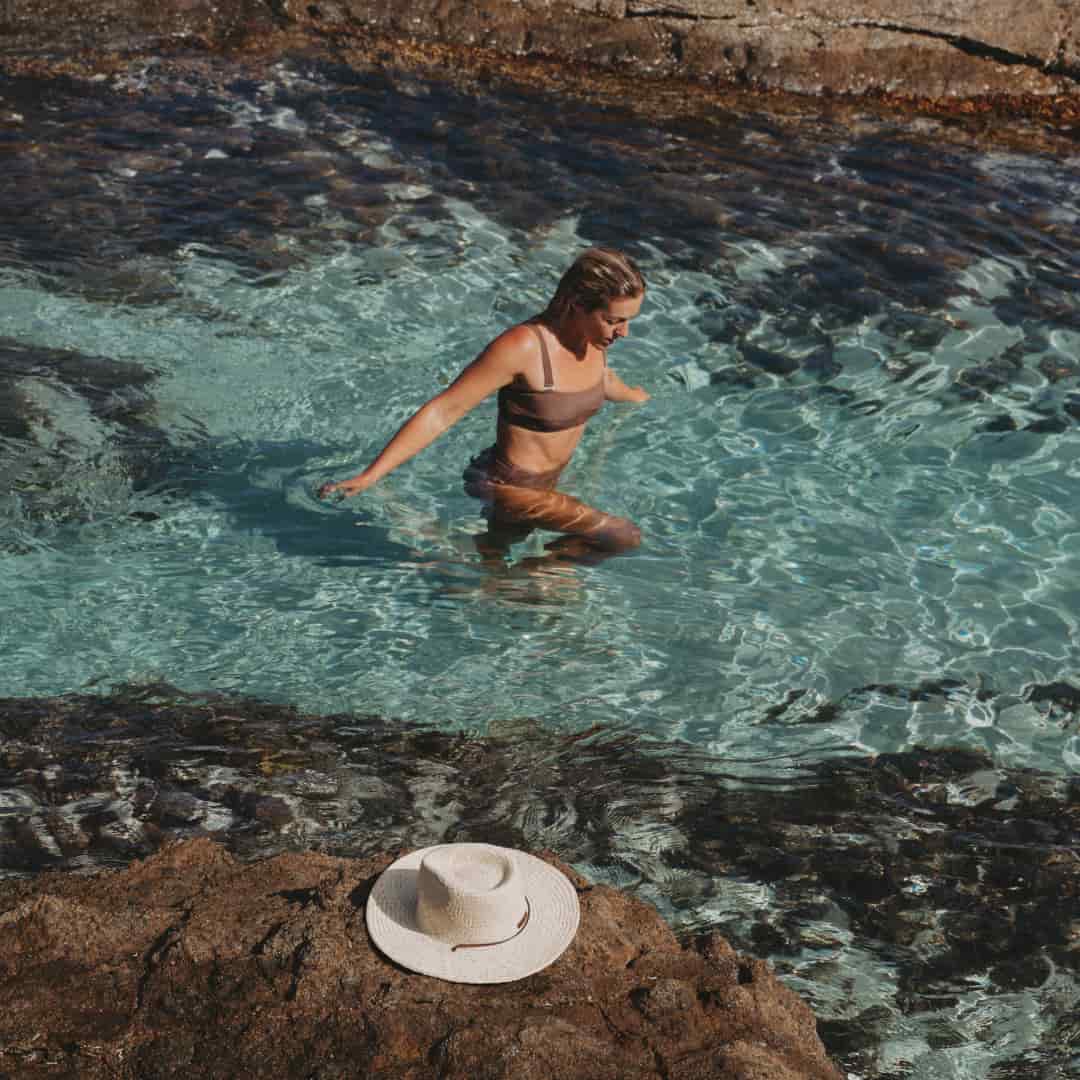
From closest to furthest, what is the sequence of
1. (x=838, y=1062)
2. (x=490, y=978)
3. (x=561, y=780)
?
1. (x=490, y=978)
2. (x=838, y=1062)
3. (x=561, y=780)

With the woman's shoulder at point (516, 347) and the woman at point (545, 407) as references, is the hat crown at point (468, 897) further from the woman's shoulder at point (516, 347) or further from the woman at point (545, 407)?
the woman's shoulder at point (516, 347)

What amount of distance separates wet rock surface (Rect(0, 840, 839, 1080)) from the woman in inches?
88.2

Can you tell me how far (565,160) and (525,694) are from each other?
6.39 meters

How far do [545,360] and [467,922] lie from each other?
112 inches

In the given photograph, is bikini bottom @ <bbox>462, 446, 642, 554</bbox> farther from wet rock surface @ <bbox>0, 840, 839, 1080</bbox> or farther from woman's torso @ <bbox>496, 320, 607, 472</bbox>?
wet rock surface @ <bbox>0, 840, 839, 1080</bbox>

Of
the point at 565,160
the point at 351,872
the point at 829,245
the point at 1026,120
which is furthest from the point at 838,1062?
the point at 1026,120

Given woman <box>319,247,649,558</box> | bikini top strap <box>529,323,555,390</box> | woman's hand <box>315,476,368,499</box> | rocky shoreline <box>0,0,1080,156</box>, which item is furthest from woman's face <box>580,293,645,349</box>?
rocky shoreline <box>0,0,1080,156</box>

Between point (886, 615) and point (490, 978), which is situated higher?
point (490, 978)

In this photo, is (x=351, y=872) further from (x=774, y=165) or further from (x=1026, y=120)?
(x=1026, y=120)

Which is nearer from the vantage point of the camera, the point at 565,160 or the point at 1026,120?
the point at 565,160

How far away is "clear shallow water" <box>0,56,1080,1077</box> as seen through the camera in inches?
210

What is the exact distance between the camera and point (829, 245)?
920 centimetres

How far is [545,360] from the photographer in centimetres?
527

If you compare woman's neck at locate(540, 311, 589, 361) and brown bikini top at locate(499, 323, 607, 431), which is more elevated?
woman's neck at locate(540, 311, 589, 361)
